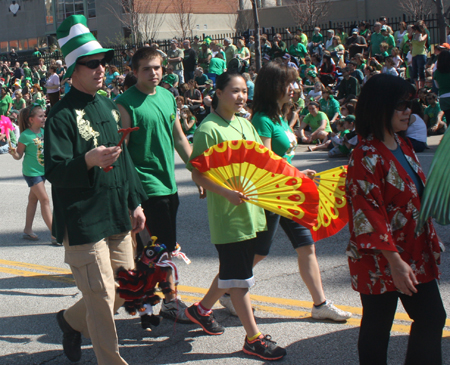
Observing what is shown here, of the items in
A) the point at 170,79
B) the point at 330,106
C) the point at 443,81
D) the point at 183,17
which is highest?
the point at 183,17

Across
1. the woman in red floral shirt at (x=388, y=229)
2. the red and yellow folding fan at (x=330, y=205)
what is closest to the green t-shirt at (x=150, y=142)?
the red and yellow folding fan at (x=330, y=205)

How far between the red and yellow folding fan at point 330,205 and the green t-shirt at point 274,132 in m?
0.31

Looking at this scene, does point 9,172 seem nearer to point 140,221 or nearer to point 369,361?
point 140,221

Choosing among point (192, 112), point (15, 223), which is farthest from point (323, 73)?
point (15, 223)

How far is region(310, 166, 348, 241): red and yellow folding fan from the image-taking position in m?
4.01

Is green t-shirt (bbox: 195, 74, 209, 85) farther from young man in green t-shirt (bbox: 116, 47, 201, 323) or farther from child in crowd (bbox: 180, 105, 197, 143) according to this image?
young man in green t-shirt (bbox: 116, 47, 201, 323)

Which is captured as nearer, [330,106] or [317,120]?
[317,120]

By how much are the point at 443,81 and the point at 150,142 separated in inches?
282

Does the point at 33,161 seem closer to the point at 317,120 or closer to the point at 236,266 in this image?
the point at 236,266

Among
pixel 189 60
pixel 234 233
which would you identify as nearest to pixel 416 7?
pixel 189 60

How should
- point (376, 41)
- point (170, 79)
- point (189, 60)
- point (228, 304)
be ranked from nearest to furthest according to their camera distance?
point (228, 304) → point (376, 41) → point (170, 79) → point (189, 60)

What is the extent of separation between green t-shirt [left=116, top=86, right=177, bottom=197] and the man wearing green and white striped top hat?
0.79 meters

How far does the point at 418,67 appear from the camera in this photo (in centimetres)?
1530

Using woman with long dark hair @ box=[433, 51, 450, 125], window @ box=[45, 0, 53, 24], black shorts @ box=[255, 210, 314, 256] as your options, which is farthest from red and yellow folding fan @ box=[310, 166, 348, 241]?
window @ box=[45, 0, 53, 24]
